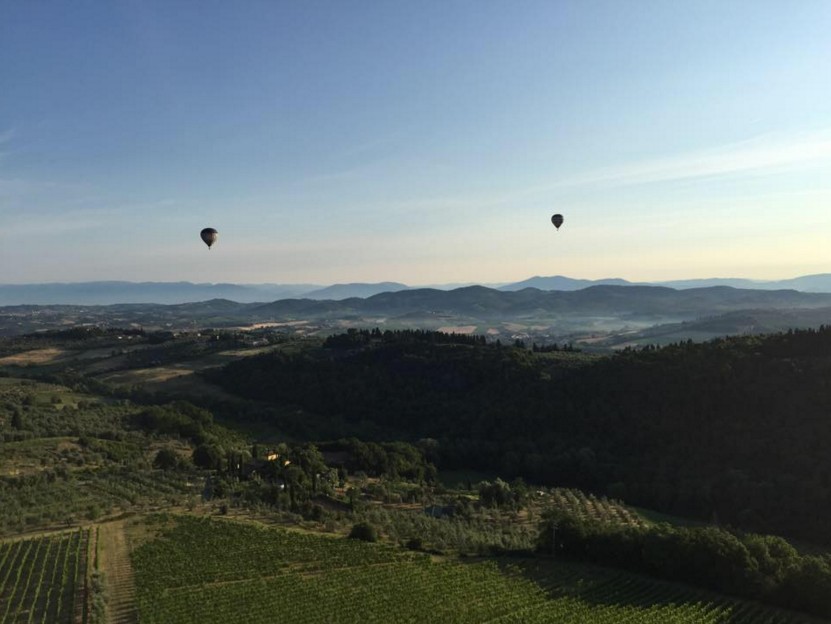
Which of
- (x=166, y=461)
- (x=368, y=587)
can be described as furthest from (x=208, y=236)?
(x=368, y=587)

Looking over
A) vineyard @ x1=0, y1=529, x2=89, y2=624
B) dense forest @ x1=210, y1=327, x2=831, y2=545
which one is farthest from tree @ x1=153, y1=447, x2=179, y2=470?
dense forest @ x1=210, y1=327, x2=831, y2=545

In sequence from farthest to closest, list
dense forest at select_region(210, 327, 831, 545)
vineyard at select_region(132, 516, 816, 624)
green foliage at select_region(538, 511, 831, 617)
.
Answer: dense forest at select_region(210, 327, 831, 545) < green foliage at select_region(538, 511, 831, 617) < vineyard at select_region(132, 516, 816, 624)

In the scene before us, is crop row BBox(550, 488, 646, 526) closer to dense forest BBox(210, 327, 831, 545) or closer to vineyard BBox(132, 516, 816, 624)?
dense forest BBox(210, 327, 831, 545)

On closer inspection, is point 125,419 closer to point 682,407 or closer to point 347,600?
point 347,600

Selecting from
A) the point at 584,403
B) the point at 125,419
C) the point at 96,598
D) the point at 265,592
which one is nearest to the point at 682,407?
the point at 584,403

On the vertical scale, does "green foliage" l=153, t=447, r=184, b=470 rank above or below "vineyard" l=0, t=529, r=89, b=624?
below
